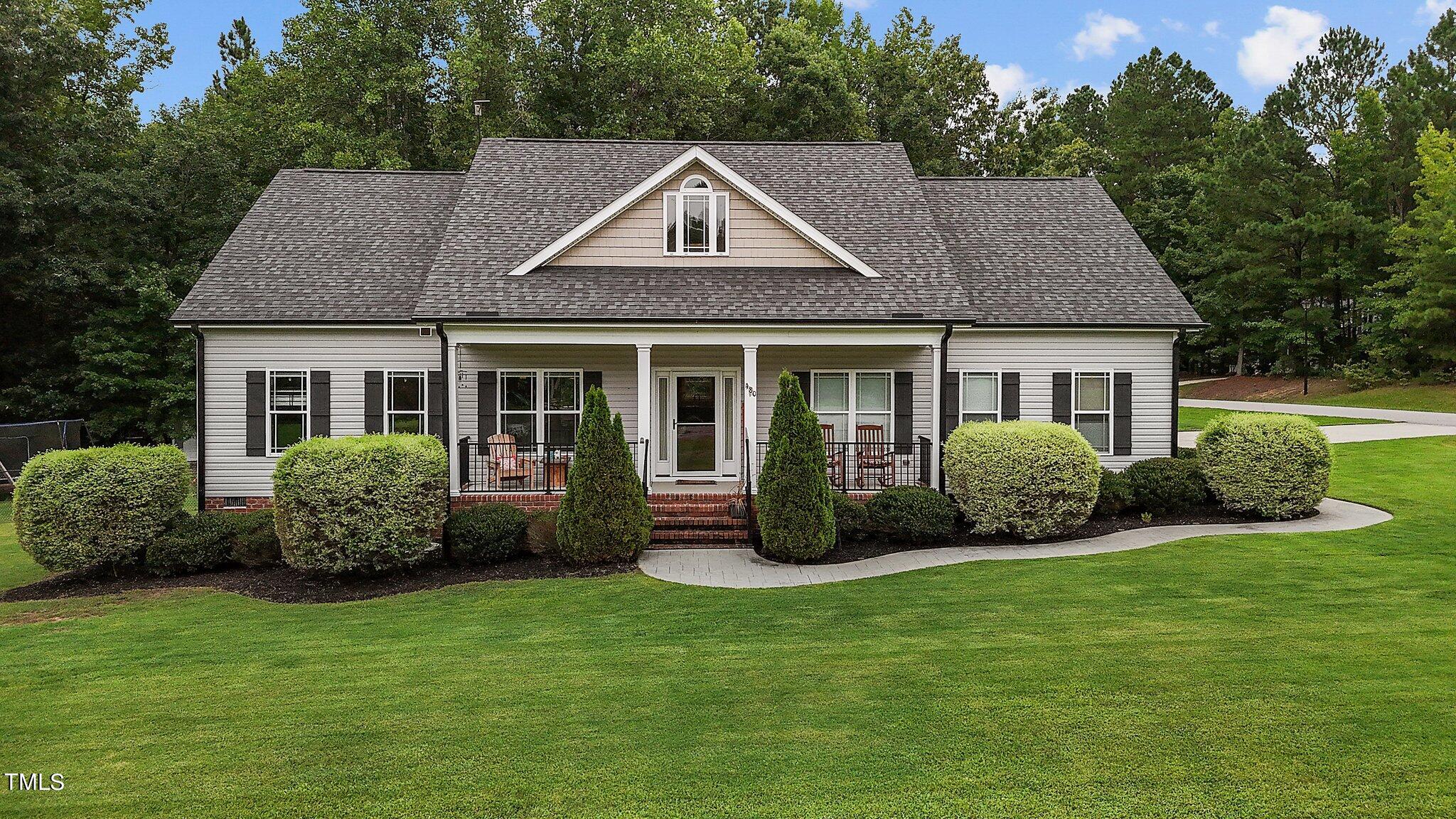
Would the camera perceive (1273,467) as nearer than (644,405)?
Yes

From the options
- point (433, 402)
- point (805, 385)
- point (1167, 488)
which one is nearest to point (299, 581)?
point (433, 402)

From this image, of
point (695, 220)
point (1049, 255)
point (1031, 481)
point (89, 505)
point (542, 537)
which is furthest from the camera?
point (1049, 255)

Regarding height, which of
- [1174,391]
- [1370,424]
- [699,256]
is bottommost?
[1370,424]

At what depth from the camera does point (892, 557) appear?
460 inches

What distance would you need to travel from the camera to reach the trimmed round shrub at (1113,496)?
13.5 metres

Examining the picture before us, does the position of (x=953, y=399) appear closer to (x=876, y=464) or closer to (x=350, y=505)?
(x=876, y=464)

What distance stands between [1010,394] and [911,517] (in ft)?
13.3

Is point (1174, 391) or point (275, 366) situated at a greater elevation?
point (275, 366)

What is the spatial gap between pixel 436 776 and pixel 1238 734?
5.20 meters

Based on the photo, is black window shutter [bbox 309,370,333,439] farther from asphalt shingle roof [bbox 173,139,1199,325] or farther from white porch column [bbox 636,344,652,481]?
white porch column [bbox 636,344,652,481]

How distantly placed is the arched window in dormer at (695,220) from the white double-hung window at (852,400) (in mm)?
2959

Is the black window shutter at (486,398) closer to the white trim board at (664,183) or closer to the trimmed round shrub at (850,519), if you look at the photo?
the white trim board at (664,183)

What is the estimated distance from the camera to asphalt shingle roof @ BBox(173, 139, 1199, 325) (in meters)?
13.6

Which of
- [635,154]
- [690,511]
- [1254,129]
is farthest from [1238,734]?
[1254,129]
